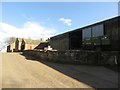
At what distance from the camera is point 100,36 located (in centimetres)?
3073

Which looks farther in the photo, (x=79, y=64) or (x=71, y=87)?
(x=79, y=64)

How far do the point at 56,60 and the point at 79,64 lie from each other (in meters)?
3.81

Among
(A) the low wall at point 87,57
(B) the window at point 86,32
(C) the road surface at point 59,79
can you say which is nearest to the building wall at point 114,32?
(B) the window at point 86,32

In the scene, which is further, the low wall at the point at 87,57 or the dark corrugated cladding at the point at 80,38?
the dark corrugated cladding at the point at 80,38

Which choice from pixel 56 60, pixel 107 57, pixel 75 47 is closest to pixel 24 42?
pixel 75 47

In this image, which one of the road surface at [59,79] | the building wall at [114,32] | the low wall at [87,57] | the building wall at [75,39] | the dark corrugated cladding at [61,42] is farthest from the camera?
the dark corrugated cladding at [61,42]

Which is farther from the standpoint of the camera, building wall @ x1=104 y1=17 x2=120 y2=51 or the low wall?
building wall @ x1=104 y1=17 x2=120 y2=51

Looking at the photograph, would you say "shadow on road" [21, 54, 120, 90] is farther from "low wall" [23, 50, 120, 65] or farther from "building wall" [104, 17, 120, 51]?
"building wall" [104, 17, 120, 51]

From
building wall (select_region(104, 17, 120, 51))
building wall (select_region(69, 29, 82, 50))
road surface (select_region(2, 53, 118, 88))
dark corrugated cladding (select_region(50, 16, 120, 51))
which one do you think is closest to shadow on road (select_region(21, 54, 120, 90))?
road surface (select_region(2, 53, 118, 88))

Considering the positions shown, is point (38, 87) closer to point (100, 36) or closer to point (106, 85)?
point (106, 85)

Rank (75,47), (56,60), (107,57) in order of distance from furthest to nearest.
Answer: (75,47) < (56,60) < (107,57)

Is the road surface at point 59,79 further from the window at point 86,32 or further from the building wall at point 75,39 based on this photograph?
the building wall at point 75,39

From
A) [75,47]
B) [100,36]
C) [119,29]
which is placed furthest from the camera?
[75,47]

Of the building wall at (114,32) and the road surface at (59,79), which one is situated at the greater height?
the building wall at (114,32)
